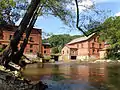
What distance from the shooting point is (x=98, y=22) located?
63.3 ft

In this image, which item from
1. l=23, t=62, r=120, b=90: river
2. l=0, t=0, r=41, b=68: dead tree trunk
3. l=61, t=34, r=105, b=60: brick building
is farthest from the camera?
l=61, t=34, r=105, b=60: brick building

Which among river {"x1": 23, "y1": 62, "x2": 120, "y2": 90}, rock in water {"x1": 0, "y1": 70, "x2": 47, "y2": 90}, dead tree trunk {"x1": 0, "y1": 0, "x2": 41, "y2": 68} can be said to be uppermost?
dead tree trunk {"x1": 0, "y1": 0, "x2": 41, "y2": 68}

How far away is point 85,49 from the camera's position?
90.9 m

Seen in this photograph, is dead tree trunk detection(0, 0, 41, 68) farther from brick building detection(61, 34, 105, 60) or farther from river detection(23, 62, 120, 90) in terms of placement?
brick building detection(61, 34, 105, 60)

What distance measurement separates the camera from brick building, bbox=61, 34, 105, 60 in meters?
89.6

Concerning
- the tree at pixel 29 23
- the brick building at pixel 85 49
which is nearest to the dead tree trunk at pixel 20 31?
the tree at pixel 29 23

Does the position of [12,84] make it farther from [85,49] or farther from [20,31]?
[85,49]

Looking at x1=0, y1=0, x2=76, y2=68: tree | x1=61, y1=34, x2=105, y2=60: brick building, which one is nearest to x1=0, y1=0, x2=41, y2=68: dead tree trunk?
x1=0, y1=0, x2=76, y2=68: tree

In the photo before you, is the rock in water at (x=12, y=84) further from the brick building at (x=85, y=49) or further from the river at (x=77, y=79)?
the brick building at (x=85, y=49)

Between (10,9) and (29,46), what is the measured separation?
150ft

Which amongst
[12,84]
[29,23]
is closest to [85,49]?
[29,23]

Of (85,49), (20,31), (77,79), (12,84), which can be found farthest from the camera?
(85,49)

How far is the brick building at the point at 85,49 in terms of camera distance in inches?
3529

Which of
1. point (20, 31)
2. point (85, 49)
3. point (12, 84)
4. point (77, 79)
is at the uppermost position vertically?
point (85, 49)
